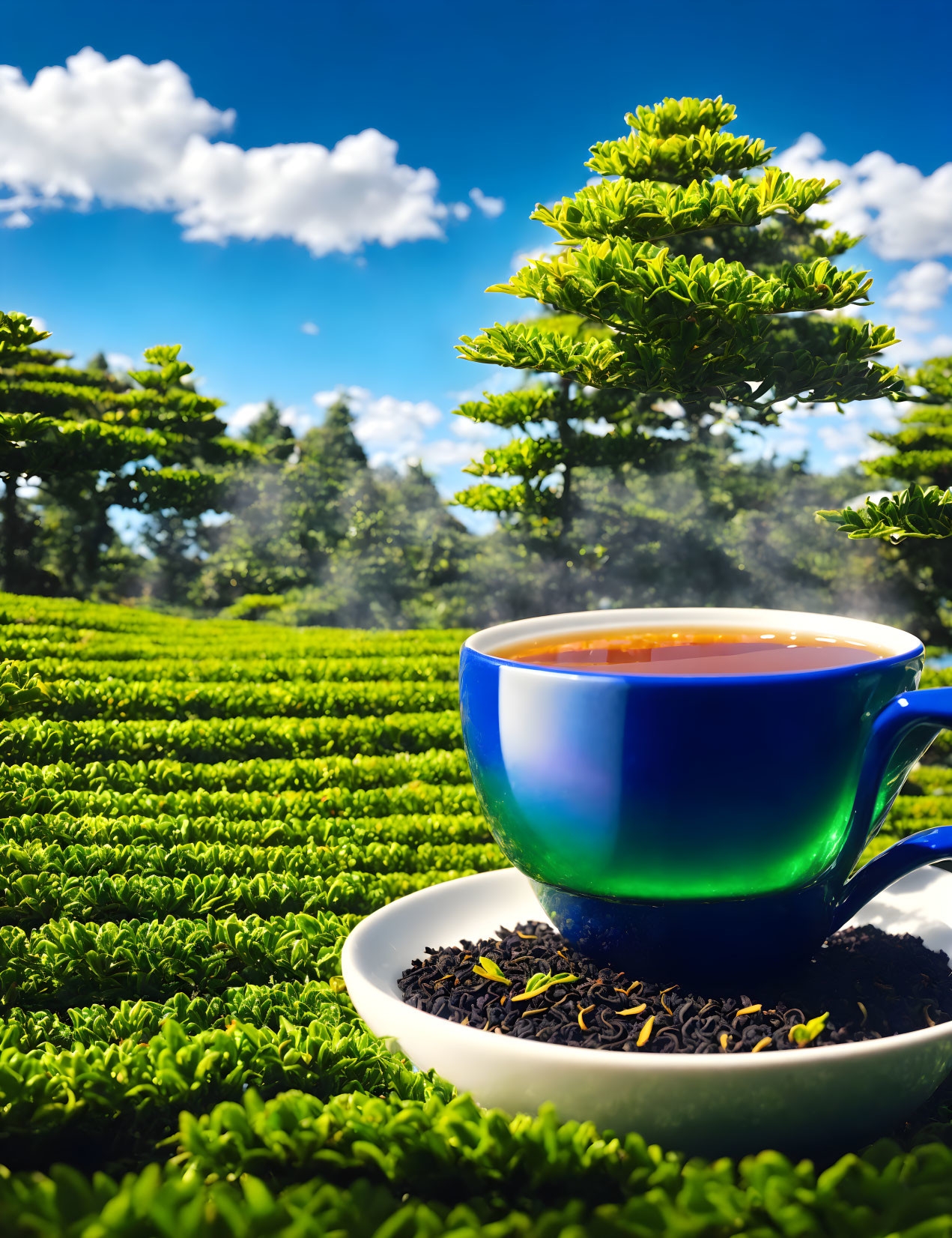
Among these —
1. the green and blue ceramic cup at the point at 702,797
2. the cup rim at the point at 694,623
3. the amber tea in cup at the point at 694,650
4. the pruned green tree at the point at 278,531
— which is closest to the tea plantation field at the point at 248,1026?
the green and blue ceramic cup at the point at 702,797

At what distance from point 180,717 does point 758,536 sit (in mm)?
17372

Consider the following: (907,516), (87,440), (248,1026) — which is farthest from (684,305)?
(87,440)

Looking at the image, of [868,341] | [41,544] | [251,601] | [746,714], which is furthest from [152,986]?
[251,601]

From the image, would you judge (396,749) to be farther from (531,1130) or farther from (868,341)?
(531,1130)

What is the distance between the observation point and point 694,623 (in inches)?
71.0

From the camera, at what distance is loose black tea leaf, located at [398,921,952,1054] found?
120cm

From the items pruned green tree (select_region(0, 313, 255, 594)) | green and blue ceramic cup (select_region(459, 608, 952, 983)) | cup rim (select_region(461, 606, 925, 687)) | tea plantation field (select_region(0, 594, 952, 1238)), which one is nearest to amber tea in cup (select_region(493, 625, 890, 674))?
cup rim (select_region(461, 606, 925, 687))

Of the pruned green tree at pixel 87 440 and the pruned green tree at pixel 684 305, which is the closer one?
the pruned green tree at pixel 684 305

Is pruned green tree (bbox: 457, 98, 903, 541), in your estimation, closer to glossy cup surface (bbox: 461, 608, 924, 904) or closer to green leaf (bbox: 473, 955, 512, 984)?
glossy cup surface (bbox: 461, 608, 924, 904)

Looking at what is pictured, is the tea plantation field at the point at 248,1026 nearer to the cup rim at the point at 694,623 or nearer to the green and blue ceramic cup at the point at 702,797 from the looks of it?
the green and blue ceramic cup at the point at 702,797

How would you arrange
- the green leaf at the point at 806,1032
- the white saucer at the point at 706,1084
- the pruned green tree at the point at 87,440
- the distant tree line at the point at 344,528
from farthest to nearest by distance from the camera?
1. the distant tree line at the point at 344,528
2. the pruned green tree at the point at 87,440
3. the green leaf at the point at 806,1032
4. the white saucer at the point at 706,1084

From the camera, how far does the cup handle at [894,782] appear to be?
125cm

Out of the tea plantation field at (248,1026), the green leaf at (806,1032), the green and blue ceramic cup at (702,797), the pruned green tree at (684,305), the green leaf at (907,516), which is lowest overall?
the tea plantation field at (248,1026)

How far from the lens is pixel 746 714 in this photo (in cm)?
117
